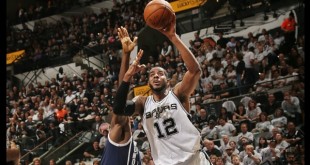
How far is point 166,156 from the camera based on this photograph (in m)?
4.34

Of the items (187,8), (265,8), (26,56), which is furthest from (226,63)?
(26,56)

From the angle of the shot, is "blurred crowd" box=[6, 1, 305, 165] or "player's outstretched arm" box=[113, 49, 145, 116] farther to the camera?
"blurred crowd" box=[6, 1, 305, 165]

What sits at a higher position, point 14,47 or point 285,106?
point 14,47

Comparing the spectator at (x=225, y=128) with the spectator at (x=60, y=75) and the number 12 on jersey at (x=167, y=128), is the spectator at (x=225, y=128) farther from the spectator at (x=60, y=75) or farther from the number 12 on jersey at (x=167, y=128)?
the spectator at (x=60, y=75)

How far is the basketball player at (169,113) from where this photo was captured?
169 inches

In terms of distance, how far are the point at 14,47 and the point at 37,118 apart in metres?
7.00

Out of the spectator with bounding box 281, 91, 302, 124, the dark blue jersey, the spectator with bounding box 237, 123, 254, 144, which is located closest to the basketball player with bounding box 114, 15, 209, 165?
the dark blue jersey

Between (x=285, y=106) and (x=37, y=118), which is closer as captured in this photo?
(x=285, y=106)

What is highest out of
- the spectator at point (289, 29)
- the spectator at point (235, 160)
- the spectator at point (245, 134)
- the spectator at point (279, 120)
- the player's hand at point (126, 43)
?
the spectator at point (289, 29)

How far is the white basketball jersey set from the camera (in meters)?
4.30

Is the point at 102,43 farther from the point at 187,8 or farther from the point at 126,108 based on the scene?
the point at 126,108

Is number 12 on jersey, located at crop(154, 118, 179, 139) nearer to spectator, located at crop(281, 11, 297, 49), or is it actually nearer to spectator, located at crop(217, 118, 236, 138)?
spectator, located at crop(217, 118, 236, 138)

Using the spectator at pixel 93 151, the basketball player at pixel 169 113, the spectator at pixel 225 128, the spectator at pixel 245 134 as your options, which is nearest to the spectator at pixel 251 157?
the spectator at pixel 245 134

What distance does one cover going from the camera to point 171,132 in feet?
14.3
